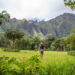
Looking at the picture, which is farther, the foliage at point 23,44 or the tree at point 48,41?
the tree at point 48,41

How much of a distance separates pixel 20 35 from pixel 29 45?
24028 mm

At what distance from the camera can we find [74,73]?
7.14 feet

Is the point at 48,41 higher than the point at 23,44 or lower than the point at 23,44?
higher

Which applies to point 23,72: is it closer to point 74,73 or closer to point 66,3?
point 74,73

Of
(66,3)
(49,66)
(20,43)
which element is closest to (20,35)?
(20,43)

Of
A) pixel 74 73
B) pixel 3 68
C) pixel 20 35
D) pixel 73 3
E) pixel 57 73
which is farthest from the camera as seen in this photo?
pixel 20 35

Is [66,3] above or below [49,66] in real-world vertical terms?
above

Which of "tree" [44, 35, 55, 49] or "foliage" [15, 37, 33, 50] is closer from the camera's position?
"foliage" [15, 37, 33, 50]

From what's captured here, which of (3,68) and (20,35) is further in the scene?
(20,35)

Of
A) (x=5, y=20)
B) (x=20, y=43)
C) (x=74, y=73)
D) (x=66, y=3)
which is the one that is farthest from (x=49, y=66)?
(x=20, y=43)

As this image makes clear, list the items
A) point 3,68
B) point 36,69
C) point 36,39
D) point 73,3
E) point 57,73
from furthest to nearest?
point 36,39 < point 73,3 < point 57,73 < point 36,69 < point 3,68

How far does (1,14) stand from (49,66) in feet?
3.78

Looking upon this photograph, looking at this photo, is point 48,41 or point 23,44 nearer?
point 23,44

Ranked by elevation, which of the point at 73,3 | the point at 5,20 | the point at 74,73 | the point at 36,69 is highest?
the point at 73,3
